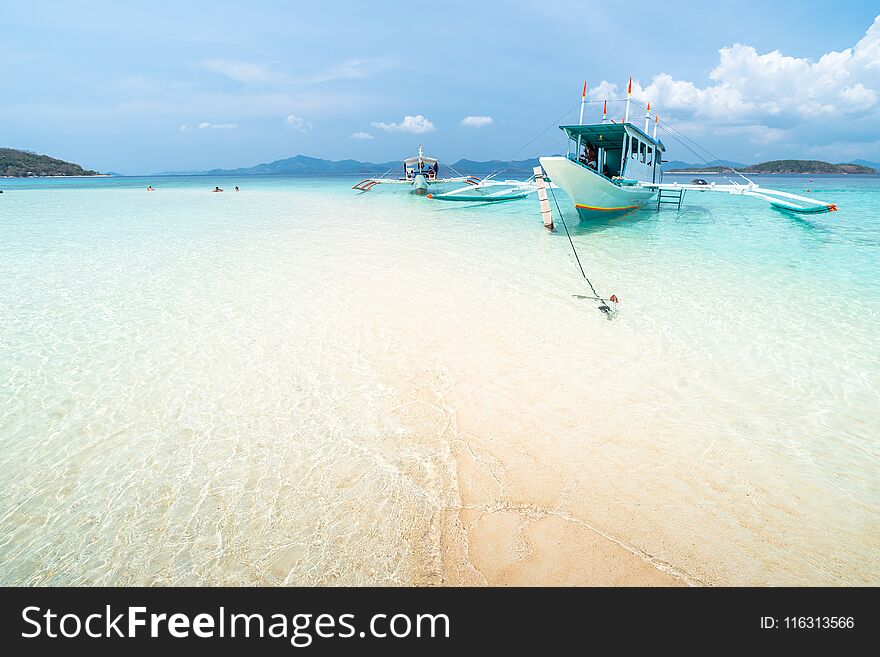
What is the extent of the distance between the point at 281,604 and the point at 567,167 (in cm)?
1434

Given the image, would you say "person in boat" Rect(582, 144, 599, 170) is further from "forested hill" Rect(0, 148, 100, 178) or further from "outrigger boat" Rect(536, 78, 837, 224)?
"forested hill" Rect(0, 148, 100, 178)

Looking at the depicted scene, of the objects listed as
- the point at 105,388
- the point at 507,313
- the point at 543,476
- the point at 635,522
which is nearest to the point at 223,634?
the point at 543,476

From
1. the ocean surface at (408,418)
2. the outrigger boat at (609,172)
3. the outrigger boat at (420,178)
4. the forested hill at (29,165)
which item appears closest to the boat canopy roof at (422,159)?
the outrigger boat at (420,178)

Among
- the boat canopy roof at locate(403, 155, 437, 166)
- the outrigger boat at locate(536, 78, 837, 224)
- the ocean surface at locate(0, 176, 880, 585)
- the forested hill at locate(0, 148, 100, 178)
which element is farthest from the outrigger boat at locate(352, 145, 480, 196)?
the forested hill at locate(0, 148, 100, 178)

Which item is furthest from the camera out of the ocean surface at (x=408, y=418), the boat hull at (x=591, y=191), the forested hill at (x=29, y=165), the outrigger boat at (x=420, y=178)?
the forested hill at (x=29, y=165)

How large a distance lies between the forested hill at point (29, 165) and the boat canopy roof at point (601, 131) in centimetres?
14000

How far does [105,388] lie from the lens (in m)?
4.55

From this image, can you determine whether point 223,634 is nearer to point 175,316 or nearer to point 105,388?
point 105,388

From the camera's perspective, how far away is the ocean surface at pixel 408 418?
268 cm

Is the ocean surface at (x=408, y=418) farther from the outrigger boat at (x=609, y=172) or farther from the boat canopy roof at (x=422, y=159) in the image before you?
the boat canopy roof at (x=422, y=159)

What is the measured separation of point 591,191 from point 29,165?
146523 mm

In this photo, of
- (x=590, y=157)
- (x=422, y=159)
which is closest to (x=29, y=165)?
(x=422, y=159)

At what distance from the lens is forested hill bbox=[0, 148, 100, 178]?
10019cm

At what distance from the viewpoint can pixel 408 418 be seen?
4.04 meters
